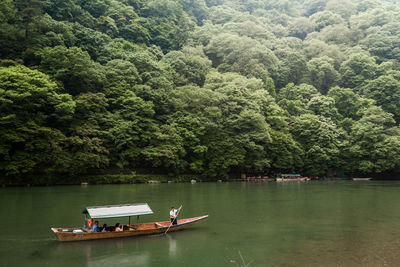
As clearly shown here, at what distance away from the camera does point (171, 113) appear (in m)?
49.6

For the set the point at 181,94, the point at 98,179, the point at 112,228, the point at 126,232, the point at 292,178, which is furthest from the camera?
the point at 292,178

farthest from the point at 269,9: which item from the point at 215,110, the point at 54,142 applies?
the point at 54,142

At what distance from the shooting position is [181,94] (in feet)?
168

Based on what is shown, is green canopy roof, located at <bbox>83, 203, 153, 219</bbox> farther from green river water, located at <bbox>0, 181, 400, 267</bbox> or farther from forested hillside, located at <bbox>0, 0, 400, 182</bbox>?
forested hillside, located at <bbox>0, 0, 400, 182</bbox>

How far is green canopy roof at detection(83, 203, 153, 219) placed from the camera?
14.2m

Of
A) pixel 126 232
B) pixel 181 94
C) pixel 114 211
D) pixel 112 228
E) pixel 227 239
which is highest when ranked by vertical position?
pixel 181 94

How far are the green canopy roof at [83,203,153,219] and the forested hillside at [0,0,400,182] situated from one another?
904 inches

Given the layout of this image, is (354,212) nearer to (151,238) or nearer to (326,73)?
(151,238)

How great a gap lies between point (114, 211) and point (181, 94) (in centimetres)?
3762

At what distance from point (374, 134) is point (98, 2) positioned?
55968 mm

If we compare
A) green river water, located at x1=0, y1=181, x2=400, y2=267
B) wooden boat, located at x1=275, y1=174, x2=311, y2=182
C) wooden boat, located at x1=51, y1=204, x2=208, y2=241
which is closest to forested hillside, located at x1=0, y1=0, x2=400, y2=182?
wooden boat, located at x1=275, y1=174, x2=311, y2=182

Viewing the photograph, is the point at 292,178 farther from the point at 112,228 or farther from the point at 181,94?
the point at 112,228

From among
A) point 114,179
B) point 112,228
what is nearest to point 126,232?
point 112,228

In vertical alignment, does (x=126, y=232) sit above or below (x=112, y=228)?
below
